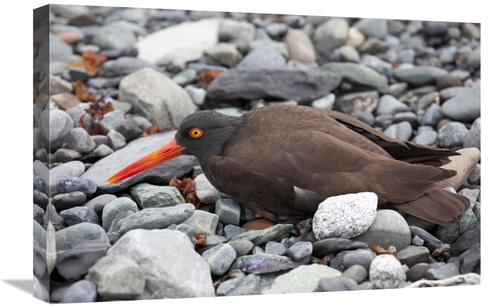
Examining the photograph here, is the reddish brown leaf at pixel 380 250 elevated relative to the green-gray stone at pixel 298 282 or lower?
elevated

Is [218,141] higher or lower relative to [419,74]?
lower

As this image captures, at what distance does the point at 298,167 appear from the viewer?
5988 mm

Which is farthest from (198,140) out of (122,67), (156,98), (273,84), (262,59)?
(262,59)

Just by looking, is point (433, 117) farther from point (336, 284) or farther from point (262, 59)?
point (336, 284)

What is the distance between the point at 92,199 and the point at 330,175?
2.02 metres

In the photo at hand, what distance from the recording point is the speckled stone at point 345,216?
5648 mm

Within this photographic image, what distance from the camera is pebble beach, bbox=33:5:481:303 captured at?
5.29 metres

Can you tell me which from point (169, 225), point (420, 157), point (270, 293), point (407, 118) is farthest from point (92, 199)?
point (407, 118)

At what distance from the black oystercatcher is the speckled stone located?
0.21m

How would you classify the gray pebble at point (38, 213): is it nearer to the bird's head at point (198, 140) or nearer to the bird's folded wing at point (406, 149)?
the bird's head at point (198, 140)

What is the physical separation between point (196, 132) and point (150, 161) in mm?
492

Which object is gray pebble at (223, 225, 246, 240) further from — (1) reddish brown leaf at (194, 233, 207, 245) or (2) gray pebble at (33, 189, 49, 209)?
(2) gray pebble at (33, 189, 49, 209)

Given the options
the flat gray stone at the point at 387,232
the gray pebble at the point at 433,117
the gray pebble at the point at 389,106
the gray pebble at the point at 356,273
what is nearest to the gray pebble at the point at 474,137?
the gray pebble at the point at 433,117

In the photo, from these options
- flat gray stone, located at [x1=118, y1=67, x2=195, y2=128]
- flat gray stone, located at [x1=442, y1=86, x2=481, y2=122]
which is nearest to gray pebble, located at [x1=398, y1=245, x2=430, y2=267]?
flat gray stone, located at [x1=442, y1=86, x2=481, y2=122]
